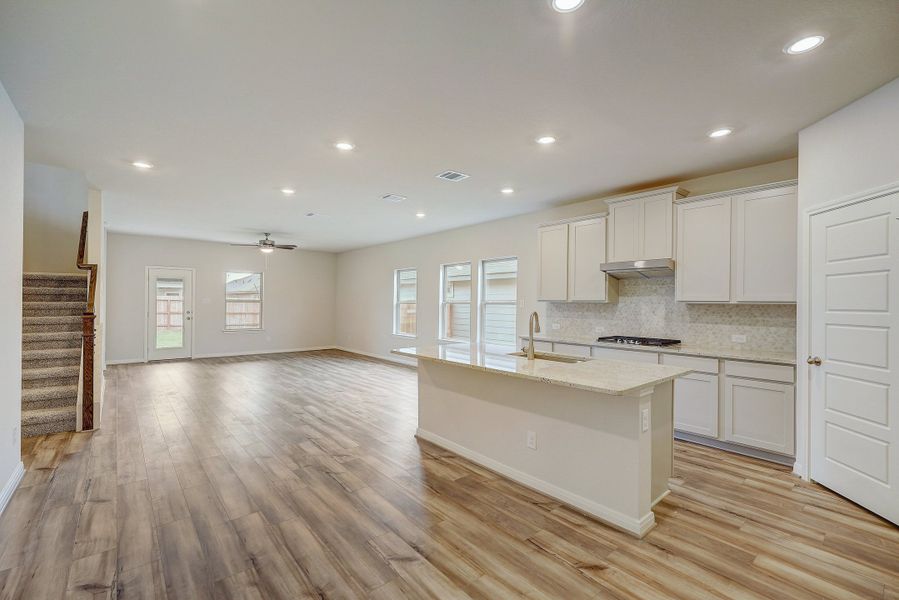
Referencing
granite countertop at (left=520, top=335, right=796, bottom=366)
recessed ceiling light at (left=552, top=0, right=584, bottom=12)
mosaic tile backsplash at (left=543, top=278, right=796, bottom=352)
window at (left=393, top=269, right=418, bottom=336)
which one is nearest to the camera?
recessed ceiling light at (left=552, top=0, right=584, bottom=12)

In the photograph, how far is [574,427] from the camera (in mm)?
2713

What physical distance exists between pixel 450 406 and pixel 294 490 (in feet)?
4.59

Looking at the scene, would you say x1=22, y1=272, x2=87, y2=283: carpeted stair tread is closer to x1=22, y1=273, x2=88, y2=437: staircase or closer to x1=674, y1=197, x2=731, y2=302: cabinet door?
x1=22, y1=273, x2=88, y2=437: staircase

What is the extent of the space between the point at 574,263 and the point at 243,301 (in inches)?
310

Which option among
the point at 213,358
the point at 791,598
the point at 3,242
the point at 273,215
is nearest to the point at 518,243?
the point at 273,215

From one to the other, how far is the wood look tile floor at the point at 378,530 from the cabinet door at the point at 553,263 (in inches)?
88.9

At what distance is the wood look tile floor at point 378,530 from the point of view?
78.1 inches

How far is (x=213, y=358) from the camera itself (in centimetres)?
905

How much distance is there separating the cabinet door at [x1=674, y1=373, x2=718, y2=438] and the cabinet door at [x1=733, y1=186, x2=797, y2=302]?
0.83 meters

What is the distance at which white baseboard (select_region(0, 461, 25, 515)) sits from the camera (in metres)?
2.67

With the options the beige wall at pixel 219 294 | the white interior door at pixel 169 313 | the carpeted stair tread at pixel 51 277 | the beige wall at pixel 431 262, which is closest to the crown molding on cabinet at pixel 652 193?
the beige wall at pixel 431 262

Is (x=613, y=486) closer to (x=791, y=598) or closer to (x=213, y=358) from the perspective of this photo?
(x=791, y=598)

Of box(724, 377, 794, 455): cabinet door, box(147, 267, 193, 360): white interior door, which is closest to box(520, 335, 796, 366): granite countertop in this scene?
box(724, 377, 794, 455): cabinet door

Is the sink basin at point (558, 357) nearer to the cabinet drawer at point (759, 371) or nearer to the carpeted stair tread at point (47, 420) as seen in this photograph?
the cabinet drawer at point (759, 371)
